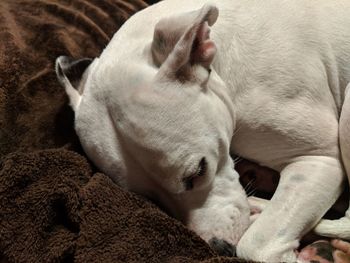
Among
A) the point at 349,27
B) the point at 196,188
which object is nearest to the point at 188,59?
the point at 196,188

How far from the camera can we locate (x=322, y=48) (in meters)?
1.87

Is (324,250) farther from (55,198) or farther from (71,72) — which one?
(71,72)

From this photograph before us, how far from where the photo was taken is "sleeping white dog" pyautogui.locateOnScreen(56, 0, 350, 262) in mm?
1605

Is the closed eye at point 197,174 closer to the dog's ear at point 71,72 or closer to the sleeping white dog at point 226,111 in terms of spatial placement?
the sleeping white dog at point 226,111

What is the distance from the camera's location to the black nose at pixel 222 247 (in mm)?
1585

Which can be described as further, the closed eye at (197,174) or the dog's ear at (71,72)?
the dog's ear at (71,72)

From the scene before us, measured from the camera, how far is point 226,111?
174 centimetres

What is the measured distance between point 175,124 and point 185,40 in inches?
10.2

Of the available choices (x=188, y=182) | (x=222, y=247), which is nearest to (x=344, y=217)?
(x=222, y=247)

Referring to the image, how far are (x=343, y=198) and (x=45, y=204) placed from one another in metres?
1.06

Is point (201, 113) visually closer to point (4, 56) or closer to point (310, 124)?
point (310, 124)

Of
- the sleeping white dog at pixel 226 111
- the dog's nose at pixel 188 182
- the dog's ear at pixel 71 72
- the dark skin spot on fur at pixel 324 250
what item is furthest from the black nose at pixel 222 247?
the dog's ear at pixel 71 72

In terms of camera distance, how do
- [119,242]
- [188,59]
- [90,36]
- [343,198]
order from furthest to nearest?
1. [90,36]
2. [343,198]
3. [188,59]
4. [119,242]

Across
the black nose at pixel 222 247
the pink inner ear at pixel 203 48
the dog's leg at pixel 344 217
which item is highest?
the pink inner ear at pixel 203 48
